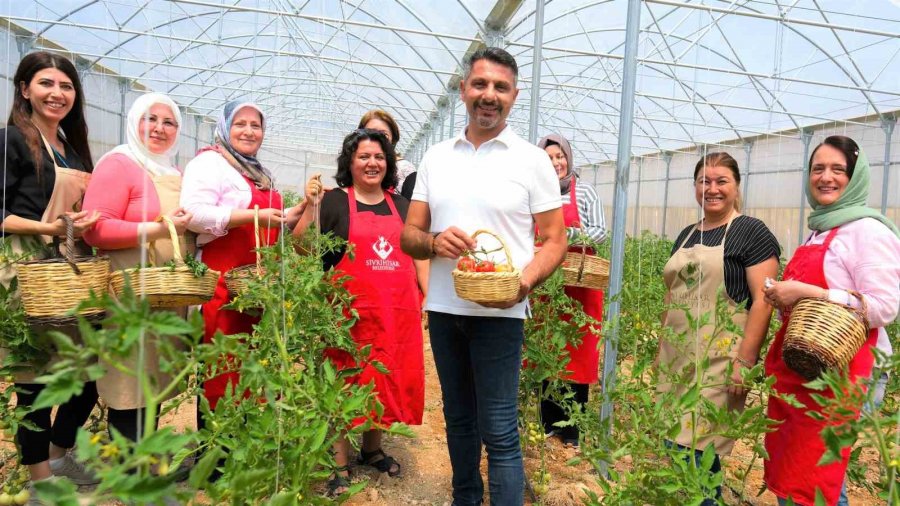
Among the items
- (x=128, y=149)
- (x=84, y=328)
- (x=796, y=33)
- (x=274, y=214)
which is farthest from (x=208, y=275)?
(x=796, y=33)

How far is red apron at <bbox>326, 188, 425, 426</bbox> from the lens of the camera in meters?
2.36

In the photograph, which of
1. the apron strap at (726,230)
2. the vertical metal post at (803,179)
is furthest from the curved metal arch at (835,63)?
the apron strap at (726,230)

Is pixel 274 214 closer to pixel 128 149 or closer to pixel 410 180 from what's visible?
pixel 128 149

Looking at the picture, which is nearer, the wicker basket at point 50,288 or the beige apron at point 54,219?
the wicker basket at point 50,288

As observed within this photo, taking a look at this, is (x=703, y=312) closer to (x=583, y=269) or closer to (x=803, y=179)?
(x=583, y=269)

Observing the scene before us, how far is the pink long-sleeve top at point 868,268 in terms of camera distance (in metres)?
1.60

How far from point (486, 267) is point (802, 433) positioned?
1.00m

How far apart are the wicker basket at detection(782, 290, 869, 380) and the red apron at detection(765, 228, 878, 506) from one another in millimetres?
100

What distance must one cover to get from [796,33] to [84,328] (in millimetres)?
9667

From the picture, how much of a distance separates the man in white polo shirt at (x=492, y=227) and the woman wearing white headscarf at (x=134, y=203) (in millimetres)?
826

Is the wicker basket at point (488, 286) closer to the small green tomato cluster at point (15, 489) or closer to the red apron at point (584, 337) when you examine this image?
the red apron at point (584, 337)

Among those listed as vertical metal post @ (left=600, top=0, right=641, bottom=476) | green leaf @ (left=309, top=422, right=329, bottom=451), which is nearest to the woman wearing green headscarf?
vertical metal post @ (left=600, top=0, right=641, bottom=476)

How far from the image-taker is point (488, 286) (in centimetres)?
158

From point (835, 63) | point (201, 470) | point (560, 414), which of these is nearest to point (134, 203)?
point (201, 470)
